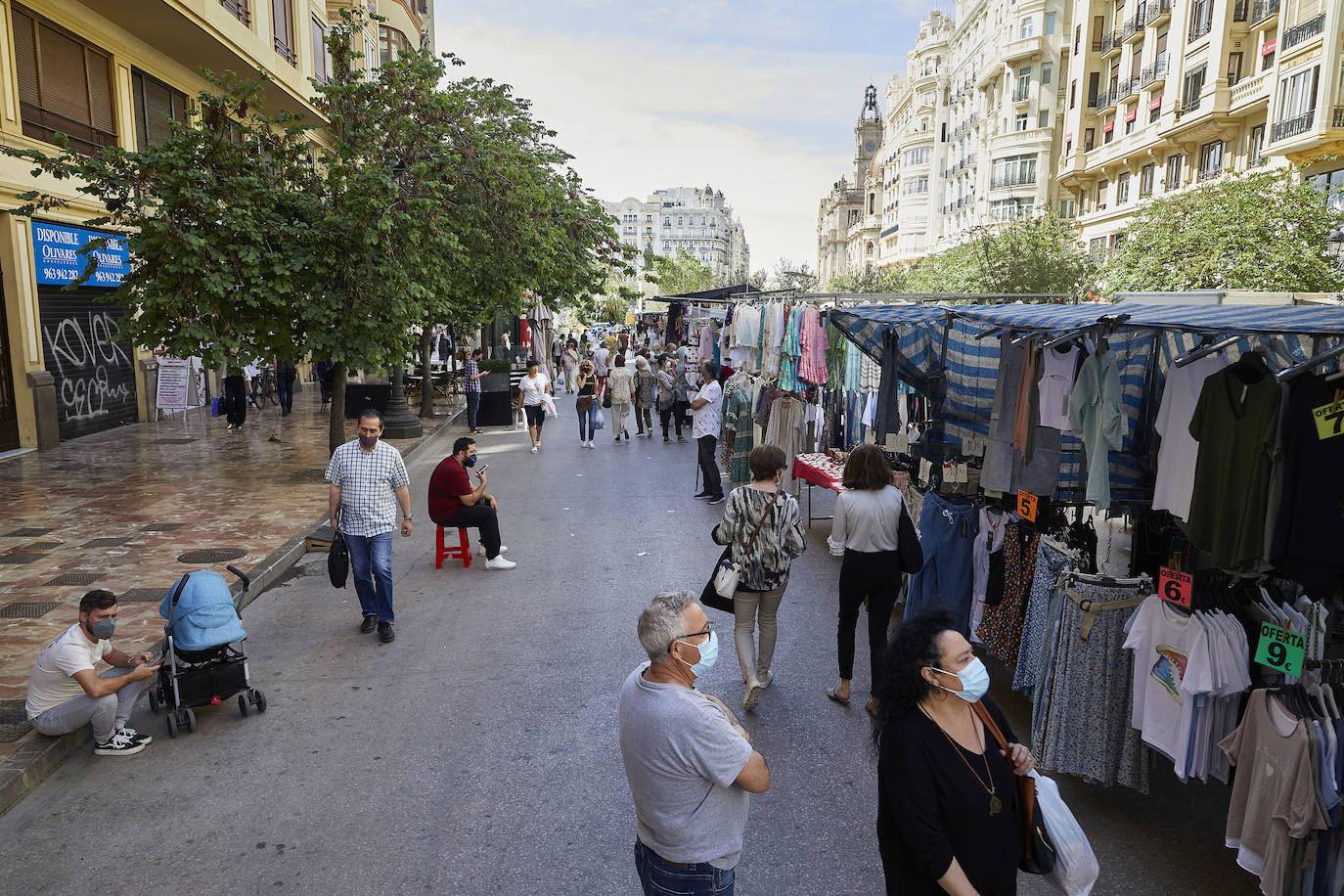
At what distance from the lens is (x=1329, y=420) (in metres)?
3.99

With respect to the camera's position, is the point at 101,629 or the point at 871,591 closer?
the point at 101,629

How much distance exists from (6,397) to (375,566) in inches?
505

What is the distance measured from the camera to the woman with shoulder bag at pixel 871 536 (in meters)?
5.88

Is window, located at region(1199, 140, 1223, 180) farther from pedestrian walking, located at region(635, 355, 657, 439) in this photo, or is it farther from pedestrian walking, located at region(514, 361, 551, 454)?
pedestrian walking, located at region(514, 361, 551, 454)

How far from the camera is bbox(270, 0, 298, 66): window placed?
22.8 m

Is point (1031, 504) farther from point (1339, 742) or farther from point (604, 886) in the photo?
point (604, 886)

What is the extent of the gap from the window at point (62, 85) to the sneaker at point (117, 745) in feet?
47.2

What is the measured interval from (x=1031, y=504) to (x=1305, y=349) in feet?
6.06

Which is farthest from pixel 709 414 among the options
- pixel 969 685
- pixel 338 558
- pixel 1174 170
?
pixel 1174 170

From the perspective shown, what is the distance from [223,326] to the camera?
40.5 ft

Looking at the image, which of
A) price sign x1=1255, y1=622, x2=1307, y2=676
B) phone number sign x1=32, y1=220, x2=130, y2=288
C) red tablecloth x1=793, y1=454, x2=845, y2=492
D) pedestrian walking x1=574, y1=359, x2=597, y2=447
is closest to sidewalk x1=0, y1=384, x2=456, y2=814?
phone number sign x1=32, y1=220, x2=130, y2=288

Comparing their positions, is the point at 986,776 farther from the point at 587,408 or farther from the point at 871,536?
the point at 587,408

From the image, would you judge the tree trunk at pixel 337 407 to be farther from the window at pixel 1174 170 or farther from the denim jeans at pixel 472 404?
the window at pixel 1174 170

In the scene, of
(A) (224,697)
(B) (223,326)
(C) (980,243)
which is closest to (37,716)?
(A) (224,697)
